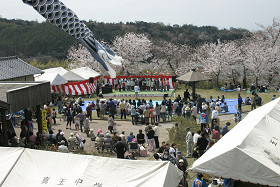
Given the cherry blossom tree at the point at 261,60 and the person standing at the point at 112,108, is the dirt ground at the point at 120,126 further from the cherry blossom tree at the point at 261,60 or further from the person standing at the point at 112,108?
the cherry blossom tree at the point at 261,60

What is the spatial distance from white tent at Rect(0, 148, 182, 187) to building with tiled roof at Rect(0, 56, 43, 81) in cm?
1418

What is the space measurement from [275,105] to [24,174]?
832cm

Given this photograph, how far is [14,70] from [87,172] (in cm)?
1668

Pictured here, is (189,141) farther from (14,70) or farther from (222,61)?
(222,61)

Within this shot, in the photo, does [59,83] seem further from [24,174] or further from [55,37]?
[55,37]

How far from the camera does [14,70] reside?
23.8 meters

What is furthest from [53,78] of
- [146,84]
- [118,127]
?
[118,127]

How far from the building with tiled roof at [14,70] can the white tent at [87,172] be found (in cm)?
1418

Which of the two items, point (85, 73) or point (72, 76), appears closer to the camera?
point (72, 76)

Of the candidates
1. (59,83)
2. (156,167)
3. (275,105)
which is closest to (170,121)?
(275,105)


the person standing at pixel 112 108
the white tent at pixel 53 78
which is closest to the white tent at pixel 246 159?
the person standing at pixel 112 108

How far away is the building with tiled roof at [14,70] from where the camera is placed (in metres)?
22.9

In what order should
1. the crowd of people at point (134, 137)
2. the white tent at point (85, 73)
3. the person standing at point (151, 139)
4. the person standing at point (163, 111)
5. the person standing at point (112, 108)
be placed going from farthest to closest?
the white tent at point (85, 73), the person standing at point (112, 108), the person standing at point (163, 111), the person standing at point (151, 139), the crowd of people at point (134, 137)

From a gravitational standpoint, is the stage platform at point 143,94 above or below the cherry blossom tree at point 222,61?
below
